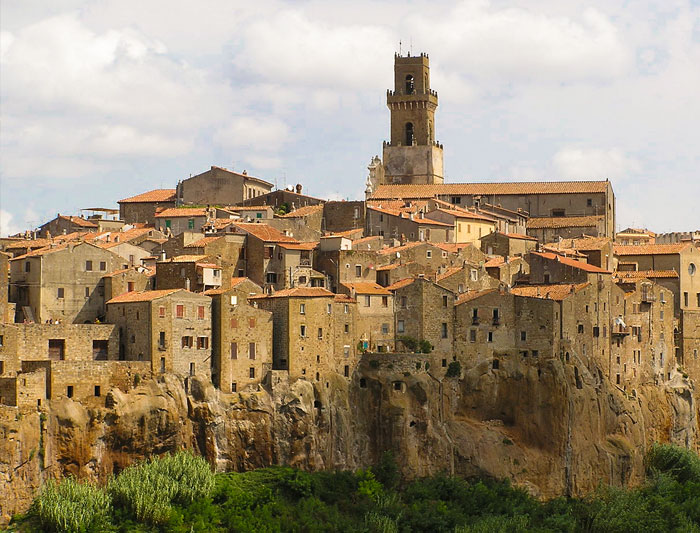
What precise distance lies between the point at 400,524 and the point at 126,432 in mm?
15198

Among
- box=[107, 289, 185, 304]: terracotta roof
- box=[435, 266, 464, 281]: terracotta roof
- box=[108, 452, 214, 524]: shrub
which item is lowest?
box=[108, 452, 214, 524]: shrub

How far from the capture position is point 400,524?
83.2 meters

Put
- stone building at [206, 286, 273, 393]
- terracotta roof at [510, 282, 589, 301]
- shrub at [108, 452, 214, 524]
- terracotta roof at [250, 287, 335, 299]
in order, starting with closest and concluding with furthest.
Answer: shrub at [108, 452, 214, 524] → stone building at [206, 286, 273, 393] → terracotta roof at [250, 287, 335, 299] → terracotta roof at [510, 282, 589, 301]

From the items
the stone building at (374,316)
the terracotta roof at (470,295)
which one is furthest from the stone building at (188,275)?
the terracotta roof at (470,295)

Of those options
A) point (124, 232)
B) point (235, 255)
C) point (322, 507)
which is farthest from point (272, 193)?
point (322, 507)

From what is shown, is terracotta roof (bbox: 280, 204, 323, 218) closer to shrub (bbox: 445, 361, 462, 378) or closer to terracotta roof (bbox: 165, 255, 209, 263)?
terracotta roof (bbox: 165, 255, 209, 263)

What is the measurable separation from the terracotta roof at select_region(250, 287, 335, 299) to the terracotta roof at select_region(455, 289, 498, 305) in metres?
9.04

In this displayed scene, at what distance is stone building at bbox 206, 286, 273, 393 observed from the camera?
84.5m

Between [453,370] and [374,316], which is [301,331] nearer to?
[374,316]

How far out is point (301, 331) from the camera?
287ft

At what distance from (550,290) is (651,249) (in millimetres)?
18240

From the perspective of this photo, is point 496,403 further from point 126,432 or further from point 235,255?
point 126,432

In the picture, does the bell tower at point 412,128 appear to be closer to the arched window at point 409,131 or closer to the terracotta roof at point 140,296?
the arched window at point 409,131

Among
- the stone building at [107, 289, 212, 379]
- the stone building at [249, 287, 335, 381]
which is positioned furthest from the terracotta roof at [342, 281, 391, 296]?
the stone building at [107, 289, 212, 379]
